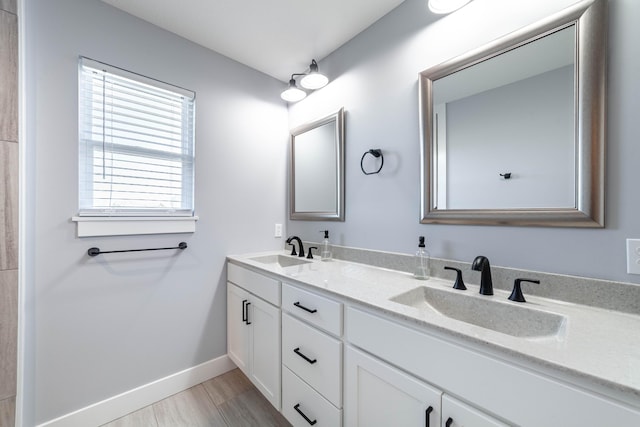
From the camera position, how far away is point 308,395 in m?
1.27

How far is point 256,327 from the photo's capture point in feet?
5.54

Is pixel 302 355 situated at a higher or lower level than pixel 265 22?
lower

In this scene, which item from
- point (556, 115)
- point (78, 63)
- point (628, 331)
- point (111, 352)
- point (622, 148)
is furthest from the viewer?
point (111, 352)

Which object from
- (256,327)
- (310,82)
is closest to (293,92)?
(310,82)

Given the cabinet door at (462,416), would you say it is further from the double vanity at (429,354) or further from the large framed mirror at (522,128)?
the large framed mirror at (522,128)

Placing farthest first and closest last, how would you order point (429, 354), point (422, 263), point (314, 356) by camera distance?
point (422, 263), point (314, 356), point (429, 354)

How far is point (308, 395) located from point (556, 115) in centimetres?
167

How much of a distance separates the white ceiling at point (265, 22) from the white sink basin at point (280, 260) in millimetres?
1628

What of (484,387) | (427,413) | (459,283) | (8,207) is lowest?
(427,413)

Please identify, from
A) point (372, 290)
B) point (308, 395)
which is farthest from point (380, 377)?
point (308, 395)

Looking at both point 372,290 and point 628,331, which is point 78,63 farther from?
point 628,331

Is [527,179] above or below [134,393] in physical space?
above

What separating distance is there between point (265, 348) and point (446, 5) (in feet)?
6.89

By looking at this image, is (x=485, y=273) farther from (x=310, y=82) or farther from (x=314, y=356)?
(x=310, y=82)
